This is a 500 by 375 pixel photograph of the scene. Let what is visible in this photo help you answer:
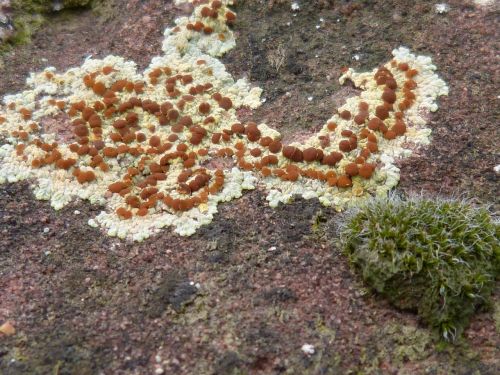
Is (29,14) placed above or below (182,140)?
above

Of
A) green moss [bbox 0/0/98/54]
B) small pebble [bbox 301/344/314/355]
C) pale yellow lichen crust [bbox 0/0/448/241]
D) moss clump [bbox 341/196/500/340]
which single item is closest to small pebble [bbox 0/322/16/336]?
pale yellow lichen crust [bbox 0/0/448/241]

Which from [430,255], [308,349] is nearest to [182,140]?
[308,349]

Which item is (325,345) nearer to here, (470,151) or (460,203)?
(460,203)

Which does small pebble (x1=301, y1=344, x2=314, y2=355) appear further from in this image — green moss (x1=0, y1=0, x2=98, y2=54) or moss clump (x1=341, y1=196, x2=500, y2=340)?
green moss (x1=0, y1=0, x2=98, y2=54)

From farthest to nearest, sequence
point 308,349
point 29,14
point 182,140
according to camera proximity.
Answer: point 29,14 → point 182,140 → point 308,349

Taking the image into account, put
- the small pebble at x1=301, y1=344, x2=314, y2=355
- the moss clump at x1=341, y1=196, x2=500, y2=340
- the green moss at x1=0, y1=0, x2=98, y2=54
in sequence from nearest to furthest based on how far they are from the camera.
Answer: the small pebble at x1=301, y1=344, x2=314, y2=355 → the moss clump at x1=341, y1=196, x2=500, y2=340 → the green moss at x1=0, y1=0, x2=98, y2=54

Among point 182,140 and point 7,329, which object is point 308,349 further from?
point 182,140

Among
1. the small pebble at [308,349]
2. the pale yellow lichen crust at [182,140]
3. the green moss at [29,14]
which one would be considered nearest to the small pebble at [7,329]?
the pale yellow lichen crust at [182,140]

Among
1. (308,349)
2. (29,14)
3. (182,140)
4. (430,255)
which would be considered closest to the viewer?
(308,349)

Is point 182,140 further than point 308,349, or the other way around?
point 182,140
